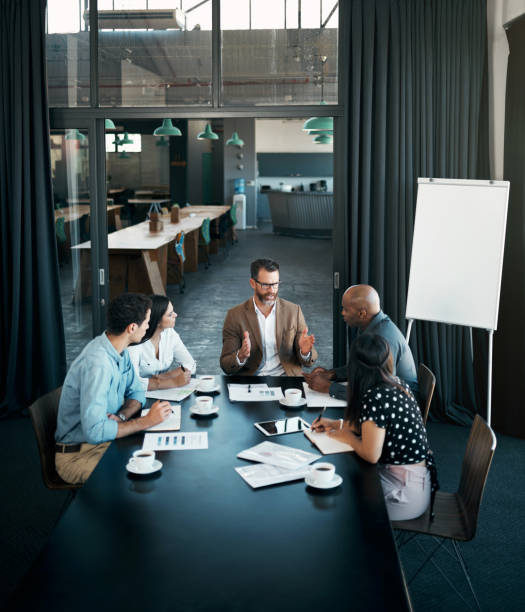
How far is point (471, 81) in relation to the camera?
4.86 meters

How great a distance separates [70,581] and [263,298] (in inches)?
92.6

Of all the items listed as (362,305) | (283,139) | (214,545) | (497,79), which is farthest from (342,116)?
(283,139)

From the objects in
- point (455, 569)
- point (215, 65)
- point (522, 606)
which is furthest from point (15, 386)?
point (522, 606)

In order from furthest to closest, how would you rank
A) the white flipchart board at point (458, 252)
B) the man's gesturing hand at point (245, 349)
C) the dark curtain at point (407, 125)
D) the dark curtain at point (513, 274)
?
1. the dark curtain at point (407, 125)
2. the dark curtain at point (513, 274)
3. the white flipchart board at point (458, 252)
4. the man's gesturing hand at point (245, 349)

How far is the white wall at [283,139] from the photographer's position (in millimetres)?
22547

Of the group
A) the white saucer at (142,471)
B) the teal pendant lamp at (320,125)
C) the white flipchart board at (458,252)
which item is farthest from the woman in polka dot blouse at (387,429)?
the teal pendant lamp at (320,125)

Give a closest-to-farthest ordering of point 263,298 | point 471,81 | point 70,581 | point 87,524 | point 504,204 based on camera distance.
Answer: point 70,581
point 87,524
point 263,298
point 504,204
point 471,81

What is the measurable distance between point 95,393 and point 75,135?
10.6 feet

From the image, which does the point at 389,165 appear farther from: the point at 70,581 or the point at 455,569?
the point at 70,581

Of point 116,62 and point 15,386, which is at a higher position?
point 116,62

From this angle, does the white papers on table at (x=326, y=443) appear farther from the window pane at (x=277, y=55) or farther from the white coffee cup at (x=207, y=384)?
the window pane at (x=277, y=55)

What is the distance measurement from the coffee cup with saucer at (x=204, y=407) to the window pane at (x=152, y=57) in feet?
9.35

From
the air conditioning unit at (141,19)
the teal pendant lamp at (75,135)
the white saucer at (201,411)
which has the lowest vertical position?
the white saucer at (201,411)

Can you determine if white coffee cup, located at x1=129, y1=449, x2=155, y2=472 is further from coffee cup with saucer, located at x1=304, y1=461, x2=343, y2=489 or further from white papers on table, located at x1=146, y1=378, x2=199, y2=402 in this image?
white papers on table, located at x1=146, y1=378, x2=199, y2=402
